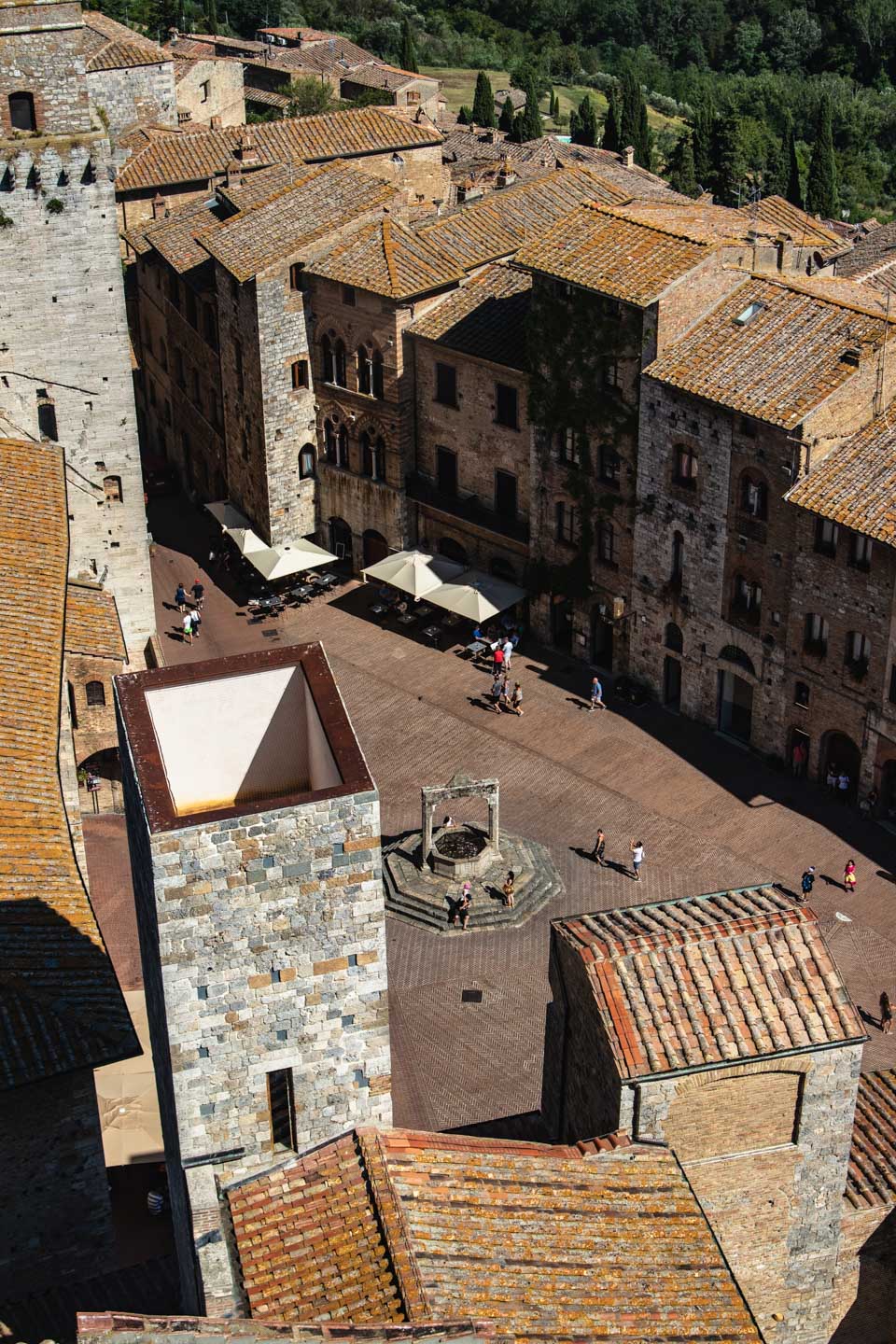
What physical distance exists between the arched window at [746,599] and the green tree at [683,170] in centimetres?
4862

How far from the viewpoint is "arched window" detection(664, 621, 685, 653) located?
59.8 metres

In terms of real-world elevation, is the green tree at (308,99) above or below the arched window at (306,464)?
above

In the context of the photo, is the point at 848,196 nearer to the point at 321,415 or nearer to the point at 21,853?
the point at 321,415

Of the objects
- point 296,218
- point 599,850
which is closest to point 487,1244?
point 599,850

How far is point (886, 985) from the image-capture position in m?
49.7

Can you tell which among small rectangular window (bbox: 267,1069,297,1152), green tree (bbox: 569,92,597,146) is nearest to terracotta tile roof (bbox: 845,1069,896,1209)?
small rectangular window (bbox: 267,1069,297,1152)

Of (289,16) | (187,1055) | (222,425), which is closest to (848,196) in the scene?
(289,16)

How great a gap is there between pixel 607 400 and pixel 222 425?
17.6 m

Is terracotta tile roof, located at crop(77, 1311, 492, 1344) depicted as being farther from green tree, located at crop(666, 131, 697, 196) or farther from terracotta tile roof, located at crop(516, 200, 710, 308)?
green tree, located at crop(666, 131, 697, 196)

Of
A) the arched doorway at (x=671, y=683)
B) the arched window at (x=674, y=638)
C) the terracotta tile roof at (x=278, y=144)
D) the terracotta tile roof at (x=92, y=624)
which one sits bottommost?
the arched doorway at (x=671, y=683)

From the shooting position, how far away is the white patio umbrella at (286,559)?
220 feet

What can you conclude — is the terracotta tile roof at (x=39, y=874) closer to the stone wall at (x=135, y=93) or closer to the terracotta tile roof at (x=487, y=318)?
the terracotta tile roof at (x=487, y=318)

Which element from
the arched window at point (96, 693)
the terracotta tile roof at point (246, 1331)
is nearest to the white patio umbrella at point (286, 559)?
the arched window at point (96, 693)

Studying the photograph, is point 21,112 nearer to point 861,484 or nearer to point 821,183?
point 861,484
